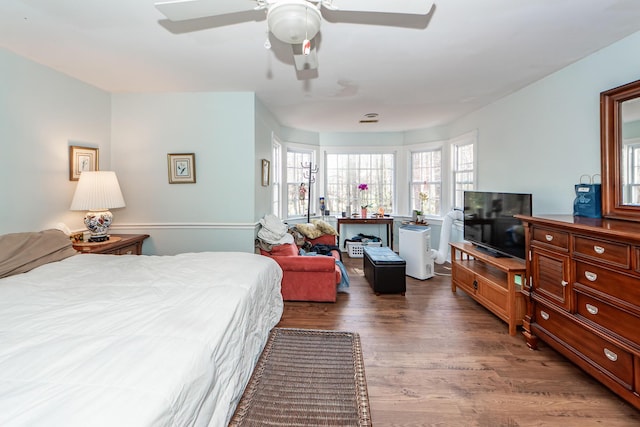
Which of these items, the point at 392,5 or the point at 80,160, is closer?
the point at 392,5

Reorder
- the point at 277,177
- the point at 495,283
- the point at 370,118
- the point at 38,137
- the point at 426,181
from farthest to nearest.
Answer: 1. the point at 426,181
2. the point at 277,177
3. the point at 370,118
4. the point at 495,283
5. the point at 38,137

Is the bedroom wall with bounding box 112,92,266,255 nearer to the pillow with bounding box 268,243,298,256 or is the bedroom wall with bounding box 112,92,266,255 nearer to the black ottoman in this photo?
the pillow with bounding box 268,243,298,256

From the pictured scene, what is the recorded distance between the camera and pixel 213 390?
3.96 ft

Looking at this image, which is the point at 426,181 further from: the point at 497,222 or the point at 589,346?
the point at 589,346

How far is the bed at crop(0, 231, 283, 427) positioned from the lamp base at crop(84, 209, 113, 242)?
84cm

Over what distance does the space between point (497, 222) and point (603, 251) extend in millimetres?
1382

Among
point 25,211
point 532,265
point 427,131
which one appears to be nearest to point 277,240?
point 25,211

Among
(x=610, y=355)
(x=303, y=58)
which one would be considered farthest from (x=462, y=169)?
(x=303, y=58)

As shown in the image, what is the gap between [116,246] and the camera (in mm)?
2926

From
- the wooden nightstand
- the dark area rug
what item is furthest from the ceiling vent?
the wooden nightstand

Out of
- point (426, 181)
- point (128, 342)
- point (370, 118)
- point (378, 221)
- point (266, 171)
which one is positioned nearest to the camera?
point (128, 342)

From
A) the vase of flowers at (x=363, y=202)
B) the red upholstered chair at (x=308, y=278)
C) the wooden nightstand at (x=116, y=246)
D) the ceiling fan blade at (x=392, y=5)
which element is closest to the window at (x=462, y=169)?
the vase of flowers at (x=363, y=202)

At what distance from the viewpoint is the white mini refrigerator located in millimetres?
4082

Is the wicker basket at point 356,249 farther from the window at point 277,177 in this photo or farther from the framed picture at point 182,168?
the framed picture at point 182,168
